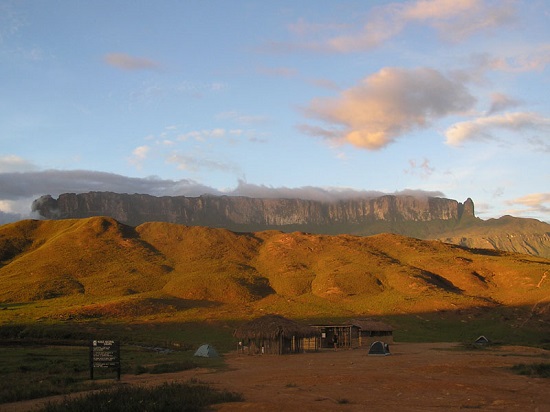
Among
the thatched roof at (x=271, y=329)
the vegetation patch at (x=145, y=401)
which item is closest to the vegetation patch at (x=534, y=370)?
the vegetation patch at (x=145, y=401)

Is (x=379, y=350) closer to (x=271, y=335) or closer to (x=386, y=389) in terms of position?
(x=271, y=335)

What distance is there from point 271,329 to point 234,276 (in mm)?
51306

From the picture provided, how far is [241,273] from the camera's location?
9856cm

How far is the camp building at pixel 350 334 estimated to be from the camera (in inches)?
2101

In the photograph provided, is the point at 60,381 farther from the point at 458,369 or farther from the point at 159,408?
the point at 458,369

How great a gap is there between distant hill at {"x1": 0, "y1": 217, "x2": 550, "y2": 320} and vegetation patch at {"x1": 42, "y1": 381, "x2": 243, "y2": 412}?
183ft

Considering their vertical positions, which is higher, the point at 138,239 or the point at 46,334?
the point at 138,239

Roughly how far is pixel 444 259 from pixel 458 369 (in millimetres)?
79050

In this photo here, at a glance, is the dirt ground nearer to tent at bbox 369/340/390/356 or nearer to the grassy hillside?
tent at bbox 369/340/390/356

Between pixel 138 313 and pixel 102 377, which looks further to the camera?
pixel 138 313

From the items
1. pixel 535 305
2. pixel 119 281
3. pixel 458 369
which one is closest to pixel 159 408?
pixel 458 369

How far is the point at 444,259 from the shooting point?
103 metres

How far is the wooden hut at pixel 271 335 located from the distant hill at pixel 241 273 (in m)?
28.8

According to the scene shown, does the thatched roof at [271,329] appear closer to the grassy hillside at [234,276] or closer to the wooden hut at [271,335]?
the wooden hut at [271,335]
